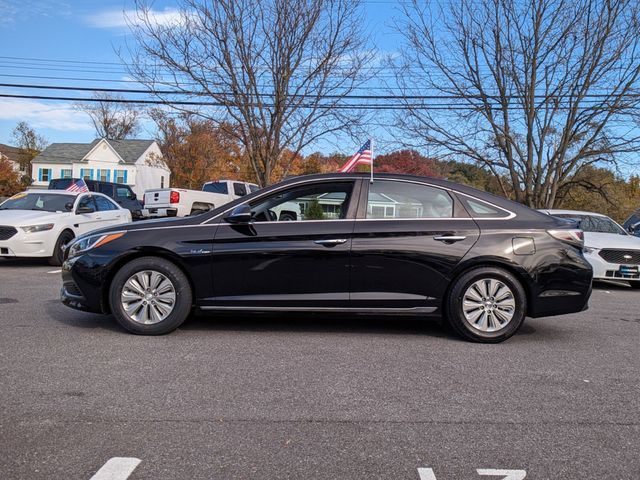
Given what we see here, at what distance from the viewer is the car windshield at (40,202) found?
38.0ft

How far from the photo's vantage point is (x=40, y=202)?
38.6ft

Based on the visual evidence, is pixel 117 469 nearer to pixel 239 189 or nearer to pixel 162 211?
pixel 162 211

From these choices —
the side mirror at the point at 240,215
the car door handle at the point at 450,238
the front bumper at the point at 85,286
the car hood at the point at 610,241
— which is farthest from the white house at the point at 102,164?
the car door handle at the point at 450,238

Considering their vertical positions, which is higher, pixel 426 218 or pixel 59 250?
pixel 426 218

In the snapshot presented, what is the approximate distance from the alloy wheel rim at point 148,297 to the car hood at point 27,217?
21.1 ft

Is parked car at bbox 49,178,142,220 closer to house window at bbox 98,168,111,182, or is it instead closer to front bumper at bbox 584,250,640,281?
front bumper at bbox 584,250,640,281

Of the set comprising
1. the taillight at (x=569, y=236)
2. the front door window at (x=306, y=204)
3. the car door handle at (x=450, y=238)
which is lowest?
the car door handle at (x=450, y=238)

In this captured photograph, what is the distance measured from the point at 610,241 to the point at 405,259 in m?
6.97

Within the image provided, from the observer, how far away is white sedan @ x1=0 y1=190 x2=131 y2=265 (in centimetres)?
1040

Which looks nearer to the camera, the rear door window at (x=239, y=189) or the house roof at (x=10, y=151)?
the rear door window at (x=239, y=189)

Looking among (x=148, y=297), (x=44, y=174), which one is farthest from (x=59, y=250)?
(x=44, y=174)

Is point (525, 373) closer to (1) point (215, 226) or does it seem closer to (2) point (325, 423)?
(2) point (325, 423)

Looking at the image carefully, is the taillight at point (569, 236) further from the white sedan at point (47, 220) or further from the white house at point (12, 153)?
the white house at point (12, 153)

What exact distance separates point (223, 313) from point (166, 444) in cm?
243
